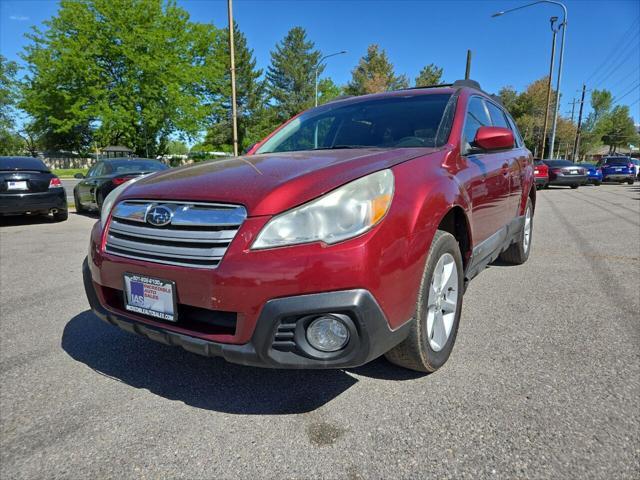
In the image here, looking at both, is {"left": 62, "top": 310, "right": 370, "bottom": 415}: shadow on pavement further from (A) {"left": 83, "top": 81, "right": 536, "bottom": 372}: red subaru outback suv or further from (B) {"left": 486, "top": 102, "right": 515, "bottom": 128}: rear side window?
(B) {"left": 486, "top": 102, "right": 515, "bottom": 128}: rear side window

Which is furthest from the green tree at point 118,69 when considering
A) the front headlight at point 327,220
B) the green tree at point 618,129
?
the green tree at point 618,129

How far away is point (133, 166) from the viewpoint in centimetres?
877

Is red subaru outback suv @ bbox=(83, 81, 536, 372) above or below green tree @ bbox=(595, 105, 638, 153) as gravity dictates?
below

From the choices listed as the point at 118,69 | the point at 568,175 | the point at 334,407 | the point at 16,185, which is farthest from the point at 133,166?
the point at 118,69

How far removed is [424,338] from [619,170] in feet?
86.9

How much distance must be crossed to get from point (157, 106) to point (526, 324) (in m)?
37.2

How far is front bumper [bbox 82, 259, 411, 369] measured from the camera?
5.31 feet

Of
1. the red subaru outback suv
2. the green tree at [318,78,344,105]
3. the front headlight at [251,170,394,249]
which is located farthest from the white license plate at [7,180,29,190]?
the green tree at [318,78,344,105]

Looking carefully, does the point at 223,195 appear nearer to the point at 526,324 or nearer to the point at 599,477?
the point at 599,477

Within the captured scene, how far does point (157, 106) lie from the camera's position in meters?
34.8

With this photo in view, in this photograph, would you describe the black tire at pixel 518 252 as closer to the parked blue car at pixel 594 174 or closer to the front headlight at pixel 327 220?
the front headlight at pixel 327 220

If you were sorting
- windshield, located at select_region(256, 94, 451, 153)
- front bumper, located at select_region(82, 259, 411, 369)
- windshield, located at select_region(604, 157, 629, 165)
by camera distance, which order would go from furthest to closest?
windshield, located at select_region(604, 157, 629, 165) < windshield, located at select_region(256, 94, 451, 153) < front bumper, located at select_region(82, 259, 411, 369)

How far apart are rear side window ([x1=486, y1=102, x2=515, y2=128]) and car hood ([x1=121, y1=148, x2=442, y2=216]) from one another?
173 cm

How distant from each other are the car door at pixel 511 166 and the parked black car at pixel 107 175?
22.2ft
